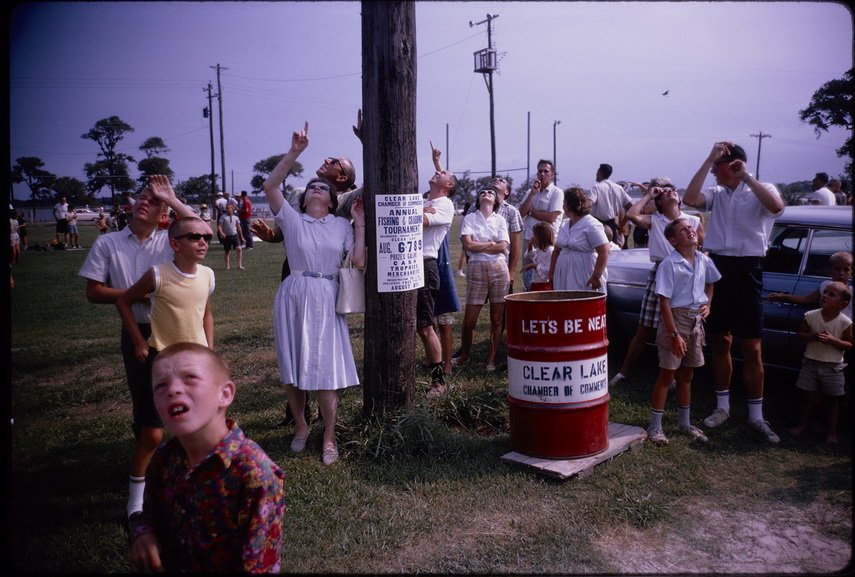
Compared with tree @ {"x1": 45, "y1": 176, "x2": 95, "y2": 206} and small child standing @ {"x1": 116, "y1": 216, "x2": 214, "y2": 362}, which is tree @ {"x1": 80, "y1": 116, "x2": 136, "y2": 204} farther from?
small child standing @ {"x1": 116, "y1": 216, "x2": 214, "y2": 362}

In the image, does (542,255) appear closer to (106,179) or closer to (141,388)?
(141,388)

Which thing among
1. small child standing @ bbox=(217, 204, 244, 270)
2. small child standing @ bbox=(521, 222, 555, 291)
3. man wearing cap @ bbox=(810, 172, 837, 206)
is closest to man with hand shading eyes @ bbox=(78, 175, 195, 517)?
small child standing @ bbox=(521, 222, 555, 291)

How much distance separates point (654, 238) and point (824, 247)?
137 cm

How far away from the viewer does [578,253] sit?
599 centimetres

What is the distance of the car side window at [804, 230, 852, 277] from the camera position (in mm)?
5051

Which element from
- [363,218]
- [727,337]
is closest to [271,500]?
[363,218]

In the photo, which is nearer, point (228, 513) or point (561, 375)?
point (228, 513)

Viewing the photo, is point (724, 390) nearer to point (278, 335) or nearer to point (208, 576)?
point (278, 335)

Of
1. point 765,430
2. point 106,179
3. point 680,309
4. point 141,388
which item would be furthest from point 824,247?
point 106,179

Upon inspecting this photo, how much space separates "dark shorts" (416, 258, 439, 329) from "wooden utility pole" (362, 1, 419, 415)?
0.96 m

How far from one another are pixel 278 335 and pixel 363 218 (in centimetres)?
105

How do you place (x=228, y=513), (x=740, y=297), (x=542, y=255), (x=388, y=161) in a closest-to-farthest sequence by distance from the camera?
(x=228, y=513) → (x=388, y=161) → (x=740, y=297) → (x=542, y=255)

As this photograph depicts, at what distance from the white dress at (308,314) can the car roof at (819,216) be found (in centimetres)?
392

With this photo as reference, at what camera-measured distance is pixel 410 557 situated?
322cm
